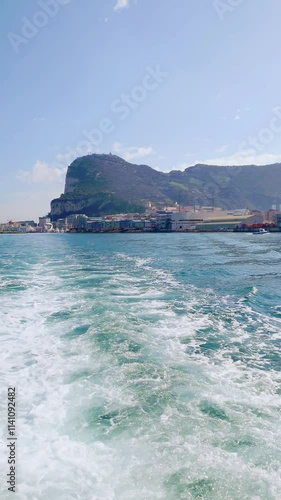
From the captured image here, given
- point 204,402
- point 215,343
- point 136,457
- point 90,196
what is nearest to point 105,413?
point 136,457

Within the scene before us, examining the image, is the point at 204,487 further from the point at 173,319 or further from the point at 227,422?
the point at 173,319

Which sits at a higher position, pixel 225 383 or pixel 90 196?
pixel 90 196

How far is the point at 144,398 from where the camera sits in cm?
602

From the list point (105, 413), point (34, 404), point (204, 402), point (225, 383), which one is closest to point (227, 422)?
point (204, 402)

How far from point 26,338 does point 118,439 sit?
5.40 meters

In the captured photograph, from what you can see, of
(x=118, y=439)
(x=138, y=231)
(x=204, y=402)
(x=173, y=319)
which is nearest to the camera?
(x=118, y=439)

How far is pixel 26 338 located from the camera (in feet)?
31.4

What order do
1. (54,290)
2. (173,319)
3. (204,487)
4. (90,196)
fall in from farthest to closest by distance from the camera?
(90,196) < (54,290) < (173,319) < (204,487)

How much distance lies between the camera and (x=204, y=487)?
4.04m

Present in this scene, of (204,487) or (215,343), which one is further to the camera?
(215,343)

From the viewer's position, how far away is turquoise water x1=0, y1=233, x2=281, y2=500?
4242mm

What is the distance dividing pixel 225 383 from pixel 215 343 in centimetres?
231

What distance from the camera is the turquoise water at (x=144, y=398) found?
4.24 m

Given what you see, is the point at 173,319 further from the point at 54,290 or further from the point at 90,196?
the point at 90,196
